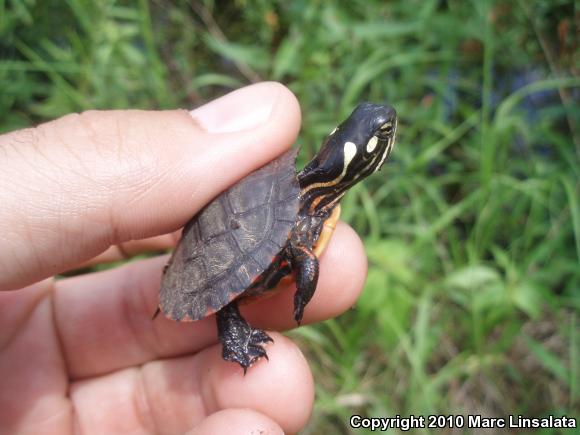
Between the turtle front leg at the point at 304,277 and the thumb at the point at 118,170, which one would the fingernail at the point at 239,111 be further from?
the turtle front leg at the point at 304,277

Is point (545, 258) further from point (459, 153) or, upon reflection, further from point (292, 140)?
point (292, 140)

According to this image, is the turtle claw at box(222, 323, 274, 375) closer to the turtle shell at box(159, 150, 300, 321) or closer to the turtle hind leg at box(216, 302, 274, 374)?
the turtle hind leg at box(216, 302, 274, 374)

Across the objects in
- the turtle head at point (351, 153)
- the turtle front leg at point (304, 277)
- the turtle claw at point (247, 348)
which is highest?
the turtle head at point (351, 153)

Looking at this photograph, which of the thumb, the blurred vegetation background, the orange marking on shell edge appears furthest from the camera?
the blurred vegetation background

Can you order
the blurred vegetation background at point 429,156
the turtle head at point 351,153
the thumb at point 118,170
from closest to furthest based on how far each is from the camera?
1. the thumb at point 118,170
2. the turtle head at point 351,153
3. the blurred vegetation background at point 429,156

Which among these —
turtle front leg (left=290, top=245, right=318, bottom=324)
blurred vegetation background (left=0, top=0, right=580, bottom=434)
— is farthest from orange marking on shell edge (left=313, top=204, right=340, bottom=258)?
blurred vegetation background (left=0, top=0, right=580, bottom=434)

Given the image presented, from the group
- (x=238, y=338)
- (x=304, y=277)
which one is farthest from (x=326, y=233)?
(x=238, y=338)

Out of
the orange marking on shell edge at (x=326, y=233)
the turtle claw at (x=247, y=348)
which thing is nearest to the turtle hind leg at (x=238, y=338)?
the turtle claw at (x=247, y=348)
